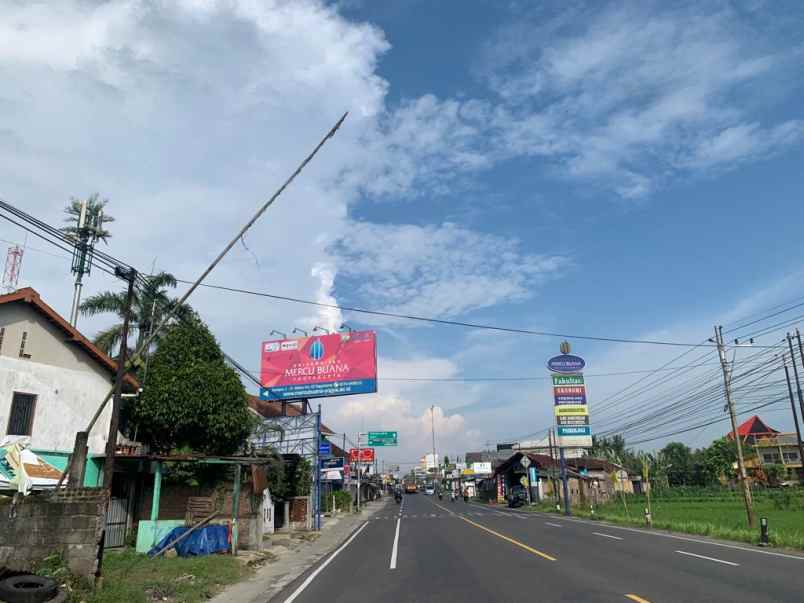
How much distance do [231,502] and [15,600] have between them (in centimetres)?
1349

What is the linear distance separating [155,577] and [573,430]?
3977 cm

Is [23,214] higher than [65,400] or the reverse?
higher

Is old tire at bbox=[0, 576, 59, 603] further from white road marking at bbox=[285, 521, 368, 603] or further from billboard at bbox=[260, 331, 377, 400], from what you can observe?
billboard at bbox=[260, 331, 377, 400]

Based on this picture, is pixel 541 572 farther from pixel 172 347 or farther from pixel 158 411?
pixel 172 347

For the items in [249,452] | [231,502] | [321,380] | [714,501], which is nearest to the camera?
[231,502]

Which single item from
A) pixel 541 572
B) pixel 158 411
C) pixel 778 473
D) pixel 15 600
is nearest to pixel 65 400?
pixel 158 411

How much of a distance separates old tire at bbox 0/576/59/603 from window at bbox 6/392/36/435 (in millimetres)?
10202

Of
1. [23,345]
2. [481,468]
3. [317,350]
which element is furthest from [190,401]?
[481,468]

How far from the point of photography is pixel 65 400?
20125mm

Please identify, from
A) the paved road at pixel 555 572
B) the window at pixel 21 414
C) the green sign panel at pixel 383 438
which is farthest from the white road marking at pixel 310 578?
the green sign panel at pixel 383 438

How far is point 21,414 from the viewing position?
18750 mm

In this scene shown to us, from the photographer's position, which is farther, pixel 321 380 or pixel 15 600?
pixel 321 380

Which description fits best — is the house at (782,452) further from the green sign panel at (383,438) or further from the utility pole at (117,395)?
the utility pole at (117,395)

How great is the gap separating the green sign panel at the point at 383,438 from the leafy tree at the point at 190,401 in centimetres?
3840
